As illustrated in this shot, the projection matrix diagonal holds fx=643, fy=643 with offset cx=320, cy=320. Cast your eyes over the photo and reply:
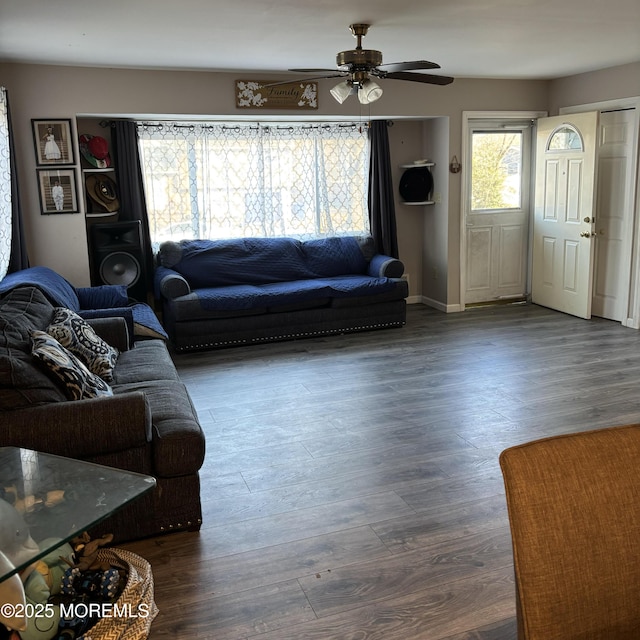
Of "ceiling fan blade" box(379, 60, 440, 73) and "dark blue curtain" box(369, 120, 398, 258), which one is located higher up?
"ceiling fan blade" box(379, 60, 440, 73)

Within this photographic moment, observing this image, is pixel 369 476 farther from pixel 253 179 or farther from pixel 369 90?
pixel 253 179

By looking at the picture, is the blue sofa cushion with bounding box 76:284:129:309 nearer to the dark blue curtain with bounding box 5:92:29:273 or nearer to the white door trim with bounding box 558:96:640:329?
the dark blue curtain with bounding box 5:92:29:273

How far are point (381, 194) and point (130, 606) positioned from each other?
5571 mm

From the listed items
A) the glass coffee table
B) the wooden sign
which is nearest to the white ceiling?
the wooden sign

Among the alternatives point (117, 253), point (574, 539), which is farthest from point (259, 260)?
point (574, 539)

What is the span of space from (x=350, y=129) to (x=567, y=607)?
19.9 feet

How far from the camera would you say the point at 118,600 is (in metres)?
1.84

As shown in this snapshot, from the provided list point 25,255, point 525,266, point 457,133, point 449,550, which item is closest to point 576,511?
point 449,550

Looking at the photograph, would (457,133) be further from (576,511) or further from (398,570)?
(576,511)

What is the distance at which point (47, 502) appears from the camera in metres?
1.56

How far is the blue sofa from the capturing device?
221 inches

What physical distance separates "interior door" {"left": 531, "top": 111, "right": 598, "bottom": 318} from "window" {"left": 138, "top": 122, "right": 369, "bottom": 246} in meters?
1.88

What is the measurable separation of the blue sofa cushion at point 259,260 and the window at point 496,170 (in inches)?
60.4

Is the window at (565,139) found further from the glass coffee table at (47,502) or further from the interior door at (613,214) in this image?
the glass coffee table at (47,502)
